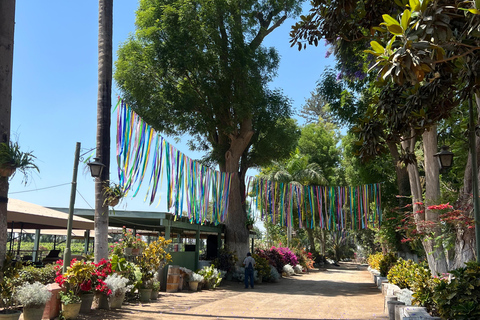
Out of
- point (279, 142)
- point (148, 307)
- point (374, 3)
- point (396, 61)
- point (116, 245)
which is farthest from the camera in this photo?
point (279, 142)

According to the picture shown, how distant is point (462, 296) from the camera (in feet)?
18.6

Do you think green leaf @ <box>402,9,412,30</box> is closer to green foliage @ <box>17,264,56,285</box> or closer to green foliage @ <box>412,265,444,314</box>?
green foliage @ <box>412,265,444,314</box>

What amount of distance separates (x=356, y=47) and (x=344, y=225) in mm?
8003

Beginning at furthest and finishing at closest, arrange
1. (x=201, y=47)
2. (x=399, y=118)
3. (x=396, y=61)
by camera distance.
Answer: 1. (x=201, y=47)
2. (x=399, y=118)
3. (x=396, y=61)

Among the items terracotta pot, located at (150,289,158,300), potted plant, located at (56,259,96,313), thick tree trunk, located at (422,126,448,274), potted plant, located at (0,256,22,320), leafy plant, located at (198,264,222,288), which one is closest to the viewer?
potted plant, located at (0,256,22,320)

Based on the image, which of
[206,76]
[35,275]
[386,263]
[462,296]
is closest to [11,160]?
[35,275]

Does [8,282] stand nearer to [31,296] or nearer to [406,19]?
[31,296]

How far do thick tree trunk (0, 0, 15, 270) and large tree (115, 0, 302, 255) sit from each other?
9322 millimetres

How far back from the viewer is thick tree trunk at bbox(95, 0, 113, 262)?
29.8 ft

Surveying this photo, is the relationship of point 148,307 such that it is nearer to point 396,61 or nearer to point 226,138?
point 396,61

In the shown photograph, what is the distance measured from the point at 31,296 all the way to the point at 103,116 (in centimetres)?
453

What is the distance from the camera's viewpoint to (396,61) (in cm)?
343

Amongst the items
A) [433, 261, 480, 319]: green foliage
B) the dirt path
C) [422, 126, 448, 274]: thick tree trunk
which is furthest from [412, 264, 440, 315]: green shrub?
[422, 126, 448, 274]: thick tree trunk

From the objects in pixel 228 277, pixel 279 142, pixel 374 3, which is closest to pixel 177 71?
pixel 279 142
